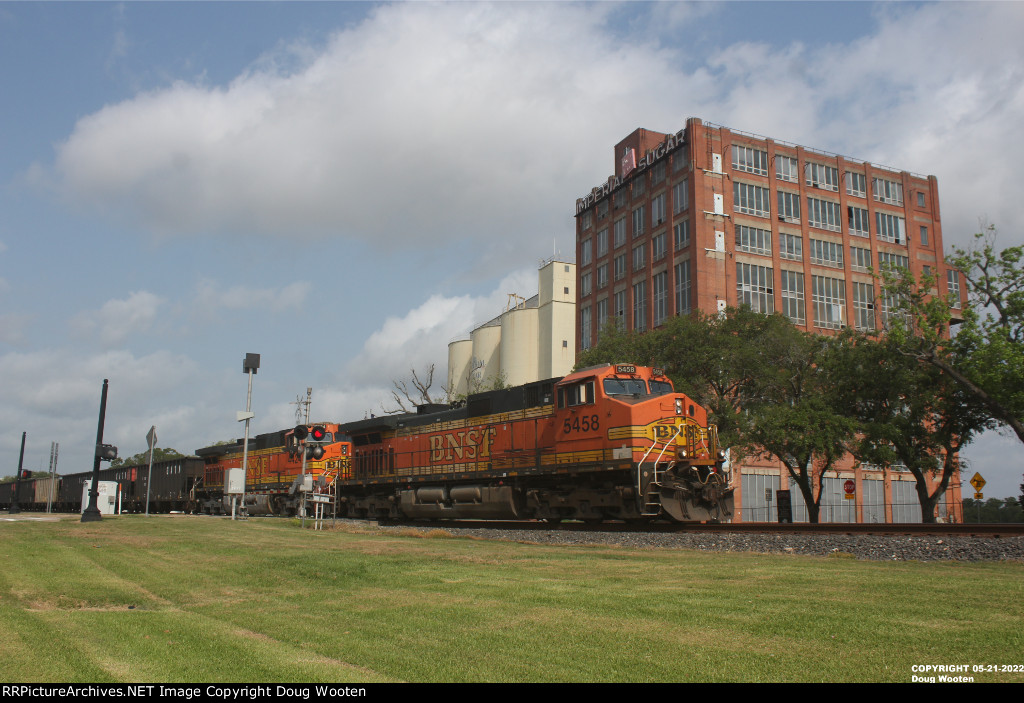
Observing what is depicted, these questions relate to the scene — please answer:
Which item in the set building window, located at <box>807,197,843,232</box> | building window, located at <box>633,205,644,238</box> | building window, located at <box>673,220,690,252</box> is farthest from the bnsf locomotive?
building window, located at <box>807,197,843,232</box>

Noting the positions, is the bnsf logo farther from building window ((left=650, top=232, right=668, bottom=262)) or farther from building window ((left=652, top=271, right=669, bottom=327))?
building window ((left=650, top=232, right=668, bottom=262))

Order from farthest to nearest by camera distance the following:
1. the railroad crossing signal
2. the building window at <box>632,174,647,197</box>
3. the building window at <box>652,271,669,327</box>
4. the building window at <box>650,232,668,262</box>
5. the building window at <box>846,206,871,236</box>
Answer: the building window at <box>632,174,647,197</box> → the building window at <box>846,206,871,236</box> → the building window at <box>650,232,668,262</box> → the building window at <box>652,271,669,327</box> → the railroad crossing signal

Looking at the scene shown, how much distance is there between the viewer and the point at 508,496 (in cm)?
2641

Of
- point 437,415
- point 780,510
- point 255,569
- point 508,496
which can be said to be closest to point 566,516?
point 508,496

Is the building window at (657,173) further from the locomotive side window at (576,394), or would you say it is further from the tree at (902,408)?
the locomotive side window at (576,394)

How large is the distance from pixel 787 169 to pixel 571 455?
57.4 metres

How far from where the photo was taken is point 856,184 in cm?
7475

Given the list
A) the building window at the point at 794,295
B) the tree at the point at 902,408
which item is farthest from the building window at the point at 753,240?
the tree at the point at 902,408

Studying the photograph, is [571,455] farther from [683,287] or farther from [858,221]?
[858,221]

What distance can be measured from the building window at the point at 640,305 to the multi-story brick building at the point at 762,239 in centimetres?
11

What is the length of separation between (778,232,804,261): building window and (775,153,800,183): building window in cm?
547

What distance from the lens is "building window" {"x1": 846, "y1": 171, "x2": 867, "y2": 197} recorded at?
7438 cm

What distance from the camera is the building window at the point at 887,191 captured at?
75.2 metres

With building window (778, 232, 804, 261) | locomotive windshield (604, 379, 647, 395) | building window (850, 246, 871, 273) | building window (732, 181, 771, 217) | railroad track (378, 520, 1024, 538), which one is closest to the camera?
railroad track (378, 520, 1024, 538)
